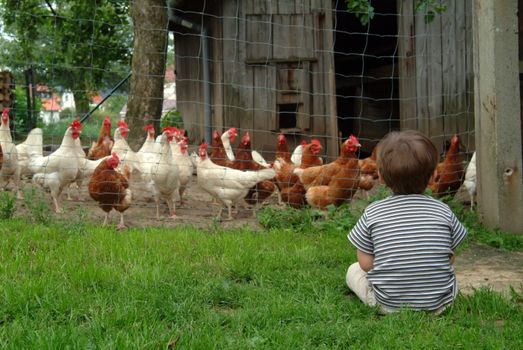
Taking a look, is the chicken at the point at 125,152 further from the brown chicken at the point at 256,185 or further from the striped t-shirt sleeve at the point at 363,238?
the striped t-shirt sleeve at the point at 363,238

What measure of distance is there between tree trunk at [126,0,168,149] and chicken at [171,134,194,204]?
4.27ft

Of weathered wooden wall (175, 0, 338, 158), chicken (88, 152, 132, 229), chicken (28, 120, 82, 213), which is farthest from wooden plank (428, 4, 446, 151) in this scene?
chicken (28, 120, 82, 213)

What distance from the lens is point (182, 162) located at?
7805 millimetres

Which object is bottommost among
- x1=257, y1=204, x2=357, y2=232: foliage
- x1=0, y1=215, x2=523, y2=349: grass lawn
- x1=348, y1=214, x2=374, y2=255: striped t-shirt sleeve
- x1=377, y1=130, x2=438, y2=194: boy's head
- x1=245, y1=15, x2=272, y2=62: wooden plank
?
x1=0, y1=215, x2=523, y2=349: grass lawn

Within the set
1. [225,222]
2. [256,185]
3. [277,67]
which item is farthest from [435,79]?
[225,222]

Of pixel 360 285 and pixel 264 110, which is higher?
pixel 264 110

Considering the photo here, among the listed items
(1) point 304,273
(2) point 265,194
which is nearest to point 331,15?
(2) point 265,194

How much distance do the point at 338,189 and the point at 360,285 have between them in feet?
11.2

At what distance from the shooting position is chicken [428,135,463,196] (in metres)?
7.27

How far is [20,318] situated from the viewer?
3.16 metres

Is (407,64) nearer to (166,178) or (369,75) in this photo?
(369,75)

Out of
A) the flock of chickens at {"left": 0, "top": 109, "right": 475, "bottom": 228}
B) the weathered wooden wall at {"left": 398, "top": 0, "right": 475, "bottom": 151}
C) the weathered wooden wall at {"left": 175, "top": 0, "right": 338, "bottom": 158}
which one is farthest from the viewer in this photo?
the weathered wooden wall at {"left": 175, "top": 0, "right": 338, "bottom": 158}

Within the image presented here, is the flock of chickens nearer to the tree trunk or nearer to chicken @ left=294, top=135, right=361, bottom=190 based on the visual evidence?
chicken @ left=294, top=135, right=361, bottom=190

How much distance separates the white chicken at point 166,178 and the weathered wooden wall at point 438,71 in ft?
14.6
